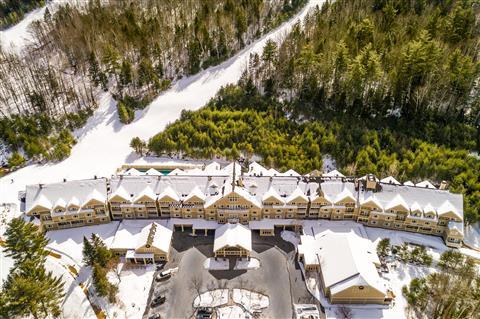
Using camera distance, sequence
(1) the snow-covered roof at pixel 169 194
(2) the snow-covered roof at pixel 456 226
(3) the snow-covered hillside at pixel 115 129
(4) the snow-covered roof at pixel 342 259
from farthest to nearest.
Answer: (3) the snow-covered hillside at pixel 115 129, (1) the snow-covered roof at pixel 169 194, (2) the snow-covered roof at pixel 456 226, (4) the snow-covered roof at pixel 342 259

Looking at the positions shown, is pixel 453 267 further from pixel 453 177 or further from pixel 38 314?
pixel 38 314

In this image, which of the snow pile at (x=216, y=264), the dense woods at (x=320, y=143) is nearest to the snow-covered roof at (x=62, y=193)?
the dense woods at (x=320, y=143)

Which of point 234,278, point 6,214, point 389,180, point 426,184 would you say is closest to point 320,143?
point 389,180

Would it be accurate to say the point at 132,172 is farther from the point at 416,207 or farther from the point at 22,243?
the point at 416,207

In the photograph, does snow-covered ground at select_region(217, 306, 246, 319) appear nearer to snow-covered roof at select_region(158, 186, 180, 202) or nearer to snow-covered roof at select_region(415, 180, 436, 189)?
snow-covered roof at select_region(158, 186, 180, 202)

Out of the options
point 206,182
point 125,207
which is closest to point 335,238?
point 206,182

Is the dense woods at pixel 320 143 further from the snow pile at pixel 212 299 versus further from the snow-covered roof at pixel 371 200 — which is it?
the snow pile at pixel 212 299

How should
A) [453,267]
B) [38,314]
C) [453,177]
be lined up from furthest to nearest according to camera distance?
1. [453,177]
2. [453,267]
3. [38,314]
